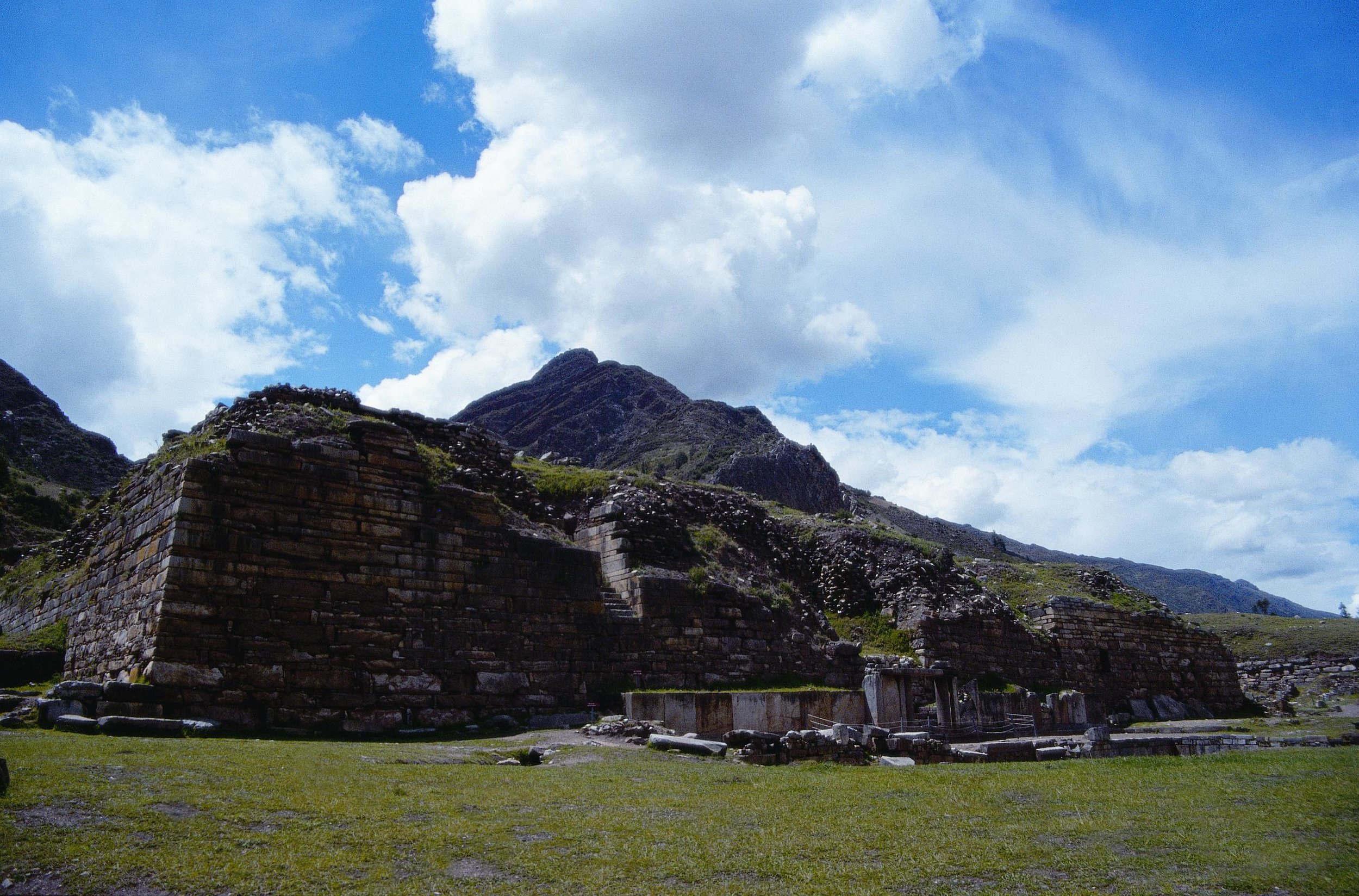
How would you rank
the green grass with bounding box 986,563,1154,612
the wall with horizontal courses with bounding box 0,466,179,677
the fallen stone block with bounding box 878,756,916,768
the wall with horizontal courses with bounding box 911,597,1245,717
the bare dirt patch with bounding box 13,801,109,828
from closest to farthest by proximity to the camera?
the bare dirt patch with bounding box 13,801,109,828 → the fallen stone block with bounding box 878,756,916,768 → the wall with horizontal courses with bounding box 0,466,179,677 → the wall with horizontal courses with bounding box 911,597,1245,717 → the green grass with bounding box 986,563,1154,612

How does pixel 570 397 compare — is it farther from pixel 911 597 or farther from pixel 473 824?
pixel 473 824

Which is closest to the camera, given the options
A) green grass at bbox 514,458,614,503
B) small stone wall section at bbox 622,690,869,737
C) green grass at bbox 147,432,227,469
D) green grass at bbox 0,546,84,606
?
green grass at bbox 147,432,227,469

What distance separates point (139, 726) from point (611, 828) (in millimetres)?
6772

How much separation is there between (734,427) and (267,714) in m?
52.5

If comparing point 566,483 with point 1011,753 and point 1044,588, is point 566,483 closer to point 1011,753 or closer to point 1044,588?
point 1011,753

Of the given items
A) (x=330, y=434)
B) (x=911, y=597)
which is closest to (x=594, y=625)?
(x=330, y=434)

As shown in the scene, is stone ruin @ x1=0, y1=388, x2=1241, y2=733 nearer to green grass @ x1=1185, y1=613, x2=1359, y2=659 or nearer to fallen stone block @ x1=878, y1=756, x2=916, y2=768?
fallen stone block @ x1=878, y1=756, x2=916, y2=768

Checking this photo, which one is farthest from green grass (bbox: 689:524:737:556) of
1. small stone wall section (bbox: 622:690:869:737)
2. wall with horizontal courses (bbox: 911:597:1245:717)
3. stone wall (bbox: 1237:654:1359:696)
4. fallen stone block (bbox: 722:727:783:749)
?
stone wall (bbox: 1237:654:1359:696)

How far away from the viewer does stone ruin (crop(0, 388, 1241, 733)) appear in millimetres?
12539

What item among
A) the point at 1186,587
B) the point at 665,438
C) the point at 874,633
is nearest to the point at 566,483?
the point at 874,633

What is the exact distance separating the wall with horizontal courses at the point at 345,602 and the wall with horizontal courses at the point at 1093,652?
37.8ft

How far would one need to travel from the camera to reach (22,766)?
23.4 ft

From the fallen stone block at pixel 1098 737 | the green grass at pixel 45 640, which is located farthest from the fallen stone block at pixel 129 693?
the fallen stone block at pixel 1098 737

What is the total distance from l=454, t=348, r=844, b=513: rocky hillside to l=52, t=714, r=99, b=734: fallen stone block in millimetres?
33083
